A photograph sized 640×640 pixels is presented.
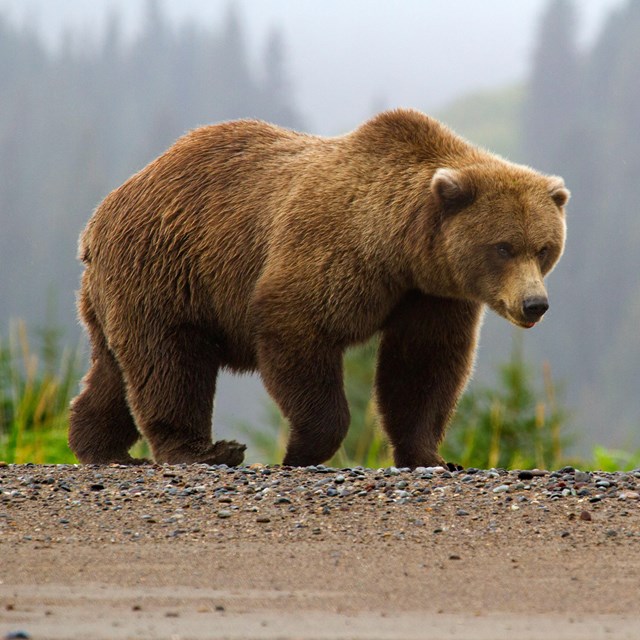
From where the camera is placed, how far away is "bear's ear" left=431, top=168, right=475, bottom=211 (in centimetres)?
624

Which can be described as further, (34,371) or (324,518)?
(34,371)

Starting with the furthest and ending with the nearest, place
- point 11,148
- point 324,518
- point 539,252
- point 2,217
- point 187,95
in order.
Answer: point 187,95, point 11,148, point 2,217, point 539,252, point 324,518

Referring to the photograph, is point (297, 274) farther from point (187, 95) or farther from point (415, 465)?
point (187, 95)

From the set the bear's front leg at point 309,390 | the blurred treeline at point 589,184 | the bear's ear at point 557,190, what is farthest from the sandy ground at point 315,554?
the blurred treeline at point 589,184

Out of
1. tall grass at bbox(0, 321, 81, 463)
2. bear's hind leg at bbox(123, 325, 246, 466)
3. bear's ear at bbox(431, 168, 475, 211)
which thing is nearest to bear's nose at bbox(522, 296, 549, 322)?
bear's ear at bbox(431, 168, 475, 211)

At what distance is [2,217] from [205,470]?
8928 centimetres

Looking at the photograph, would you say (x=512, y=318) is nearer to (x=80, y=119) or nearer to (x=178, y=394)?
(x=178, y=394)

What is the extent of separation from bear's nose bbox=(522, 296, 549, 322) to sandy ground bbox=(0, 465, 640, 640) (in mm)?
781

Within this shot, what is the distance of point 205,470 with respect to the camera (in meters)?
5.98

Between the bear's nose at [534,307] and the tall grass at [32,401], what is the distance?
4262 mm

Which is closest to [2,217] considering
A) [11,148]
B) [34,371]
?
[11,148]

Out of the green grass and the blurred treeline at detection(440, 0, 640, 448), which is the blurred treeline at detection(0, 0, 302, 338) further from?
the green grass

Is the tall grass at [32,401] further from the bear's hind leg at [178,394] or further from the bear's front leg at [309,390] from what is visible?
Answer: the bear's front leg at [309,390]

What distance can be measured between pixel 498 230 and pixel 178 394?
2028 millimetres
